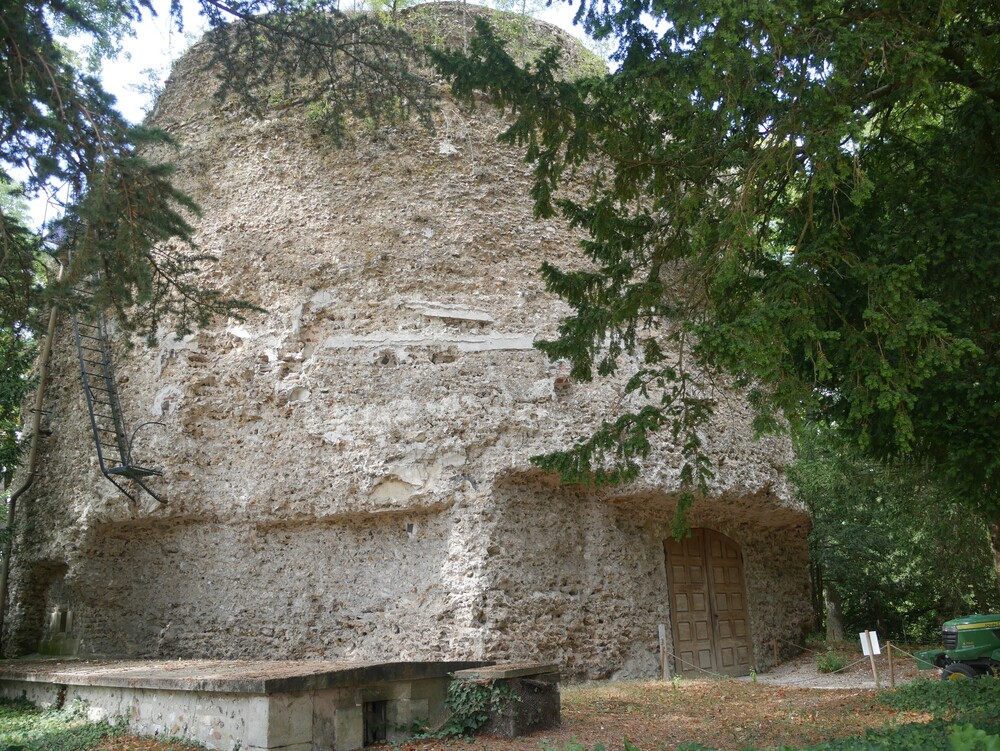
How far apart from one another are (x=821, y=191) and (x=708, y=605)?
786cm

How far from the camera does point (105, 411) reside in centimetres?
1252

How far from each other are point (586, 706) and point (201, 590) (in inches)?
233

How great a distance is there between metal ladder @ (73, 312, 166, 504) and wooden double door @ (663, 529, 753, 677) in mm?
7492

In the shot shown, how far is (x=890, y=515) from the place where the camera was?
14.6 meters

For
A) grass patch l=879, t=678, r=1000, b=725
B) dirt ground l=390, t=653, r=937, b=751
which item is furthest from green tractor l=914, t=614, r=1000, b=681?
dirt ground l=390, t=653, r=937, b=751

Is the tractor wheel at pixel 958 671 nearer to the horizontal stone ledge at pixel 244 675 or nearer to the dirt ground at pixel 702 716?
the dirt ground at pixel 702 716

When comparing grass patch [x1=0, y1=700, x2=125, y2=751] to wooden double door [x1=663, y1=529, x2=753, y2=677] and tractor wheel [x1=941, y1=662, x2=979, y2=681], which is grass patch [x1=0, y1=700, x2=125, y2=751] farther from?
tractor wheel [x1=941, y1=662, x2=979, y2=681]

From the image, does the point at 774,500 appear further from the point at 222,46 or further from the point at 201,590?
the point at 222,46

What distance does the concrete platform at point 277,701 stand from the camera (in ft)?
20.5

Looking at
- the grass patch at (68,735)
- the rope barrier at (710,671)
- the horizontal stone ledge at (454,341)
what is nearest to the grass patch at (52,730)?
the grass patch at (68,735)

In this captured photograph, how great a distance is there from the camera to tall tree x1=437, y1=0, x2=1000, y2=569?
524cm

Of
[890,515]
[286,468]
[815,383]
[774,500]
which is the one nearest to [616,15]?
[815,383]

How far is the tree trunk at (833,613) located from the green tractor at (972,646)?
7719 millimetres

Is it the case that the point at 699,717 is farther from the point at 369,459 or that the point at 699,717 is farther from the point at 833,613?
the point at 833,613
